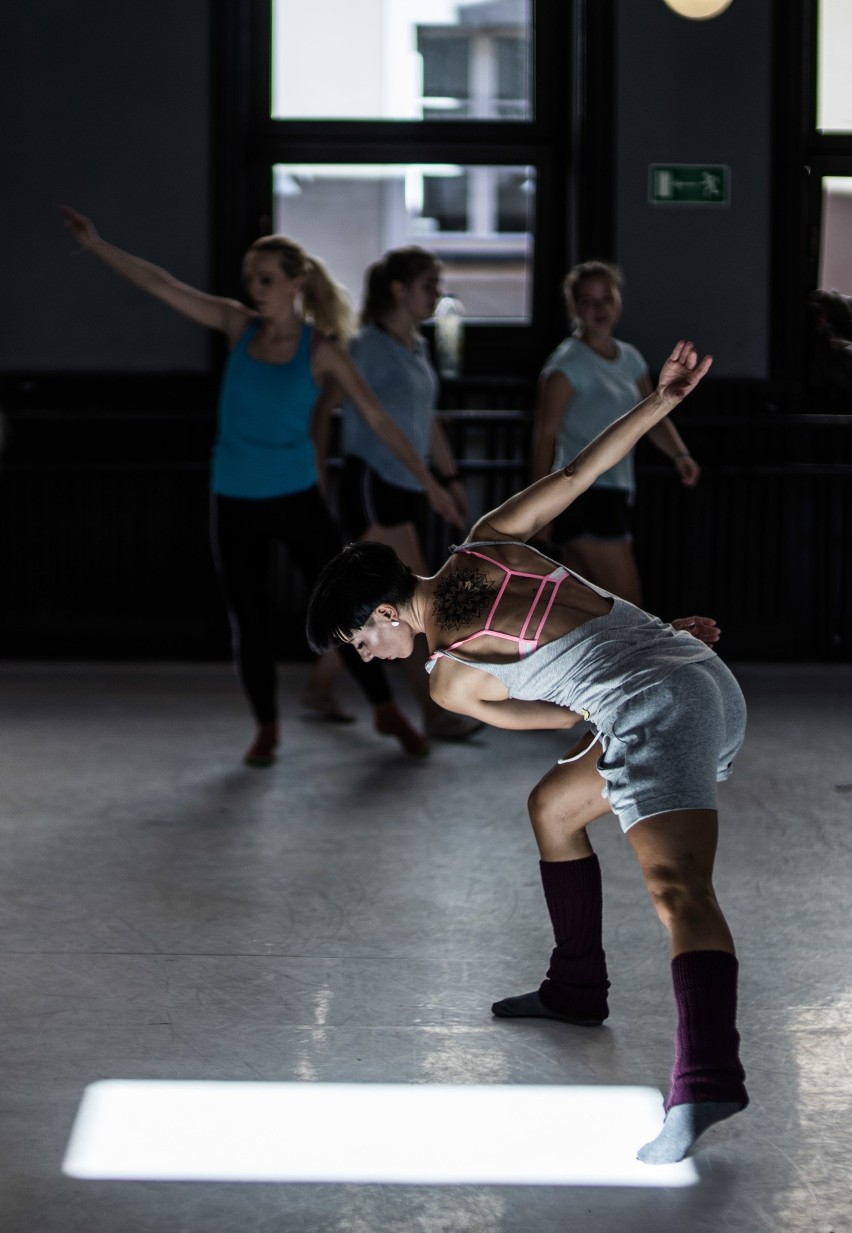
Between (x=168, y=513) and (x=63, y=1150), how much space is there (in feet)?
14.3

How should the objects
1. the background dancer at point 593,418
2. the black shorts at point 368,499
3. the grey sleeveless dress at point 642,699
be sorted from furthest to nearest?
the black shorts at point 368,499
the background dancer at point 593,418
the grey sleeveless dress at point 642,699

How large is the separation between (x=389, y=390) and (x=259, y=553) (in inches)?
29.8

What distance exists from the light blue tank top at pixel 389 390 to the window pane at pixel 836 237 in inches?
90.4

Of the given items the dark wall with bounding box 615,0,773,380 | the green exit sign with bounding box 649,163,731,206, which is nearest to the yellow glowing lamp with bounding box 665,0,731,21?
the dark wall with bounding box 615,0,773,380

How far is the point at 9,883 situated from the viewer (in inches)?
134

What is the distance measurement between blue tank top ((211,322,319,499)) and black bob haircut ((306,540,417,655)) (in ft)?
7.04

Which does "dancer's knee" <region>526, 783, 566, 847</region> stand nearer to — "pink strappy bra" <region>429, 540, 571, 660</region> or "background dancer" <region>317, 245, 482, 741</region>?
"pink strappy bra" <region>429, 540, 571, 660</region>

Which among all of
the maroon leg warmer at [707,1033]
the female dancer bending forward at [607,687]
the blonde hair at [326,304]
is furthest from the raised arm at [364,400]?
the maroon leg warmer at [707,1033]

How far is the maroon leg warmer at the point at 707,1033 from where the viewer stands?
2006 mm

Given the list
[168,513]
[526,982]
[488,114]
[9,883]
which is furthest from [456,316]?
[526,982]

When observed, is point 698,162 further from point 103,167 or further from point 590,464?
point 590,464

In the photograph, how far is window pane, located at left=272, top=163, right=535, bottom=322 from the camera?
20.8 feet

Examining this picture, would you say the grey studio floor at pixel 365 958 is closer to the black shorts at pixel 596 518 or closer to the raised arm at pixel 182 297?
the black shorts at pixel 596 518

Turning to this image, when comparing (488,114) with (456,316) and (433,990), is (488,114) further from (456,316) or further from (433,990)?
(433,990)
